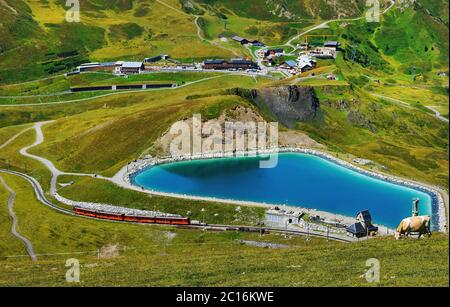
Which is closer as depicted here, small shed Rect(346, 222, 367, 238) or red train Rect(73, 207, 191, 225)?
small shed Rect(346, 222, 367, 238)

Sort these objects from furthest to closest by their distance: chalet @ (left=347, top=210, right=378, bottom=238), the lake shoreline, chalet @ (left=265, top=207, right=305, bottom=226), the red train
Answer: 1. the red train
2. the lake shoreline
3. chalet @ (left=265, top=207, right=305, bottom=226)
4. chalet @ (left=347, top=210, right=378, bottom=238)

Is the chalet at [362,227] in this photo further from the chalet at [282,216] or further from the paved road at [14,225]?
the paved road at [14,225]

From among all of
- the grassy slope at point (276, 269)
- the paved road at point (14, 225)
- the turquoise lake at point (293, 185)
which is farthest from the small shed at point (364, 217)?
the paved road at point (14, 225)

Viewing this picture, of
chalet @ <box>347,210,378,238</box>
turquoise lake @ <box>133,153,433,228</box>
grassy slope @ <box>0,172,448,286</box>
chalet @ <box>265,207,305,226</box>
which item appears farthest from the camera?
turquoise lake @ <box>133,153,433,228</box>

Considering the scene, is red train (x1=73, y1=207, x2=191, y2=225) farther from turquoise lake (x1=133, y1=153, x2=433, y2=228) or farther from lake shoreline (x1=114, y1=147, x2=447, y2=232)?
turquoise lake (x1=133, y1=153, x2=433, y2=228)

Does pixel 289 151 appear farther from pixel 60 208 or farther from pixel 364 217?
pixel 60 208

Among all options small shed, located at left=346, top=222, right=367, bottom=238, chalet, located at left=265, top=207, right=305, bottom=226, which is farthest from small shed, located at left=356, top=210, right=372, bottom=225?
chalet, located at left=265, top=207, right=305, bottom=226
